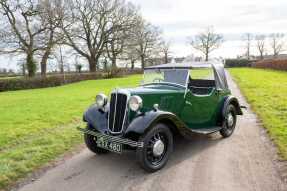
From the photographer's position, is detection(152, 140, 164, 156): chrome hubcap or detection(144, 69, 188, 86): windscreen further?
detection(144, 69, 188, 86): windscreen

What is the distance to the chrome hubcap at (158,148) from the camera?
4634 millimetres

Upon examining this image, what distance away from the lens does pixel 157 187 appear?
4.07m

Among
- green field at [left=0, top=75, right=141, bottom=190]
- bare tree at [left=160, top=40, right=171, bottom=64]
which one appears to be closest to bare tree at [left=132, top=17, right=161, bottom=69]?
bare tree at [left=160, top=40, right=171, bottom=64]

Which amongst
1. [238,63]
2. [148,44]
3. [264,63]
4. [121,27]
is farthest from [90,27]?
[238,63]

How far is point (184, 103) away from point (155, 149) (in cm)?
122

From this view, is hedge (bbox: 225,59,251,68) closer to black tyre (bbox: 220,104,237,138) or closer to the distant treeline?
the distant treeline

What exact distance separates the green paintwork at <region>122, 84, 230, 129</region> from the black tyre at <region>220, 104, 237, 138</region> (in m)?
0.22

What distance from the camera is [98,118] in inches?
210

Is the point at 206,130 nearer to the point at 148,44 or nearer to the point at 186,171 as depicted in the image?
the point at 186,171

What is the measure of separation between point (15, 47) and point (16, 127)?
23575mm

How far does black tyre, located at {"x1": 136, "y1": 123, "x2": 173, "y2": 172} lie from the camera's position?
4.46 m

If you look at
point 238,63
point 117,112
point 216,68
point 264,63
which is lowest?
point 117,112

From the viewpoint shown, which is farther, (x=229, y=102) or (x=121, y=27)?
(x=121, y=27)

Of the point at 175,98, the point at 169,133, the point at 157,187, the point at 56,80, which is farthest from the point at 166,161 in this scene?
the point at 56,80
